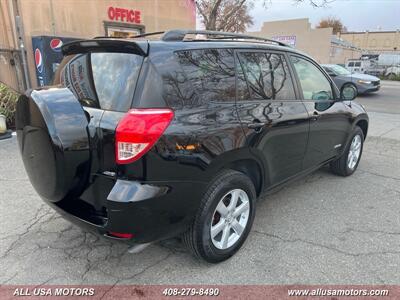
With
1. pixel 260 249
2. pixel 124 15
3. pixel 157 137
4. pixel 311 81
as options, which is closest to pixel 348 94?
pixel 311 81

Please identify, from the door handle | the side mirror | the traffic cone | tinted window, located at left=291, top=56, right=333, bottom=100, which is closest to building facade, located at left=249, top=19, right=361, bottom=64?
the traffic cone

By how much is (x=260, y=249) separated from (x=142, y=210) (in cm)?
132

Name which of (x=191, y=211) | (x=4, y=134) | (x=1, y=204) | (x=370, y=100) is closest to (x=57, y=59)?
(x=4, y=134)

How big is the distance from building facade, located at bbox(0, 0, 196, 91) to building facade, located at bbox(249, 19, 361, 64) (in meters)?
34.2

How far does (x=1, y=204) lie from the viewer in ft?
12.1

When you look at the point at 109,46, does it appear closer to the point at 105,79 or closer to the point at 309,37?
the point at 105,79

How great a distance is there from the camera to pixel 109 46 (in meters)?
2.38

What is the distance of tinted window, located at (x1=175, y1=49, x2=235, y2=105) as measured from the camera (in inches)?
94.1

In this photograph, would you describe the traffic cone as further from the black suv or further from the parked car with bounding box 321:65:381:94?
the parked car with bounding box 321:65:381:94

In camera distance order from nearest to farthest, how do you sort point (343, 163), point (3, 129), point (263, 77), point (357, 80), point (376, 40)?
point (263, 77) → point (343, 163) → point (3, 129) → point (357, 80) → point (376, 40)

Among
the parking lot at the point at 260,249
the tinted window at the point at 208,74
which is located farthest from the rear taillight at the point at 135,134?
the parking lot at the point at 260,249

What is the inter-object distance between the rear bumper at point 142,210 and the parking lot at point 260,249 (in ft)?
1.67

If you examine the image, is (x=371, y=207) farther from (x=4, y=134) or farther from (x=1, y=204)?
(x=4, y=134)

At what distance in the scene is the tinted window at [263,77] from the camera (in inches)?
111
